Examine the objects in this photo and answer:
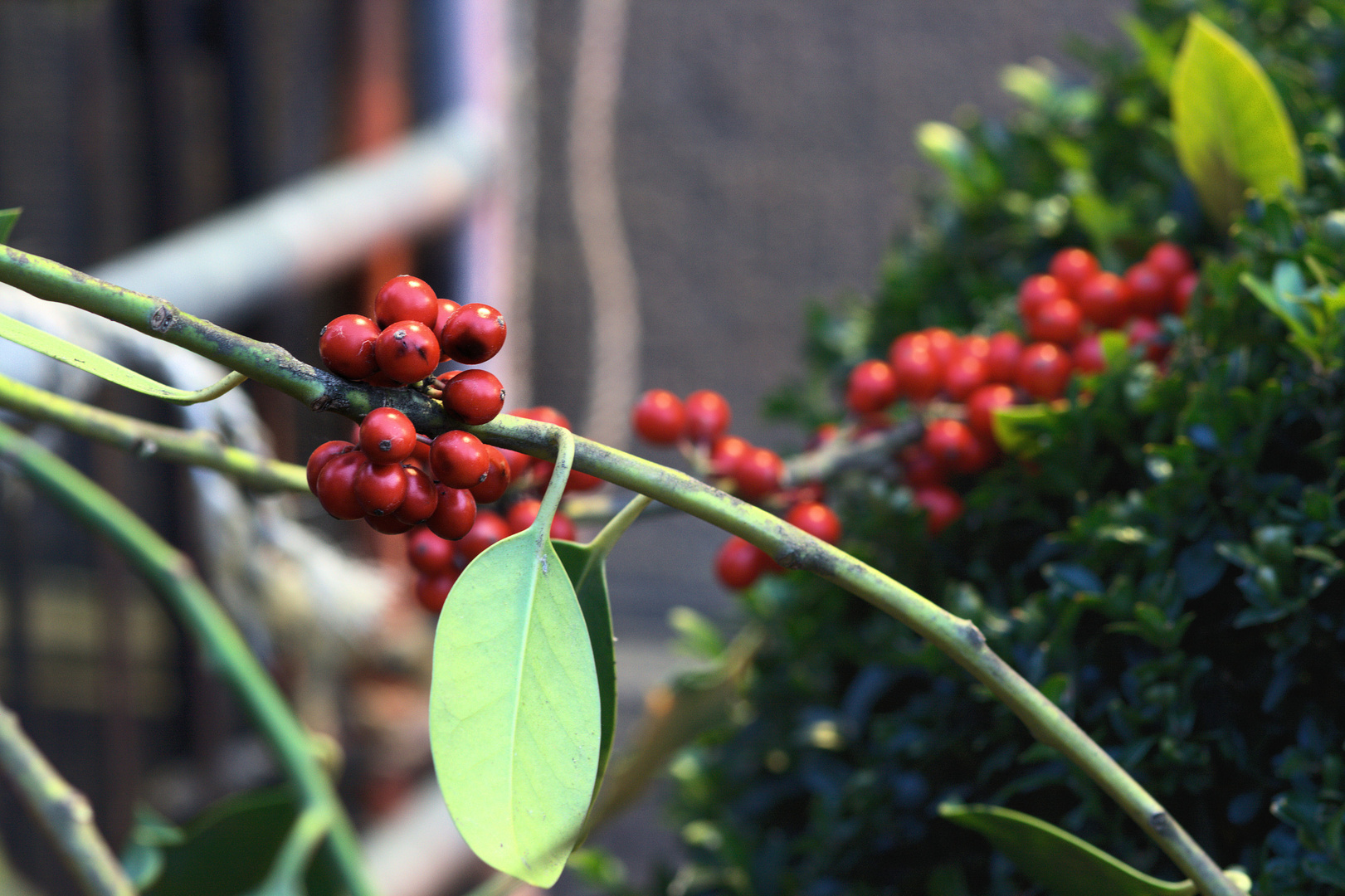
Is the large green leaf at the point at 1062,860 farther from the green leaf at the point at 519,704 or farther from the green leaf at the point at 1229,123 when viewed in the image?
the green leaf at the point at 1229,123

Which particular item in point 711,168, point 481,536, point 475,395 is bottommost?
point 711,168

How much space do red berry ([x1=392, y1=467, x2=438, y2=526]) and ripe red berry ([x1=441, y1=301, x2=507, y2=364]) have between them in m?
0.03

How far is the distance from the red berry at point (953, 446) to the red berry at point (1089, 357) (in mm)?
59

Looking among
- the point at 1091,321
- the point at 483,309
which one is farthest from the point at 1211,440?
the point at 483,309

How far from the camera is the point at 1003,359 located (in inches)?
19.8

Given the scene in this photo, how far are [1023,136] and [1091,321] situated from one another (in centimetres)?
19

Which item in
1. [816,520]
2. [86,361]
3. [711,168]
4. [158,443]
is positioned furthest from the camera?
[711,168]

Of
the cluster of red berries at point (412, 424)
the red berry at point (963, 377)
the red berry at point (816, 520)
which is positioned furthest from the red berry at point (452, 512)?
the red berry at point (963, 377)

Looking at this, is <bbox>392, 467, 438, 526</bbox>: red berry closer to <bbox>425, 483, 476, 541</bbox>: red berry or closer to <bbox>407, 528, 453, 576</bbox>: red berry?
<bbox>425, 483, 476, 541</bbox>: red berry

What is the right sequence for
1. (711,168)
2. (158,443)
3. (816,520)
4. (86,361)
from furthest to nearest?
1. (711,168)
2. (816,520)
3. (158,443)
4. (86,361)

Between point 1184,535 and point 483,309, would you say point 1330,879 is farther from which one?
point 483,309

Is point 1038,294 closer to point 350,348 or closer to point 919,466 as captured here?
point 919,466

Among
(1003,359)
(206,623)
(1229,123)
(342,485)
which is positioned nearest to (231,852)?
(206,623)

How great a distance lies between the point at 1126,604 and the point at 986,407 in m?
0.12
